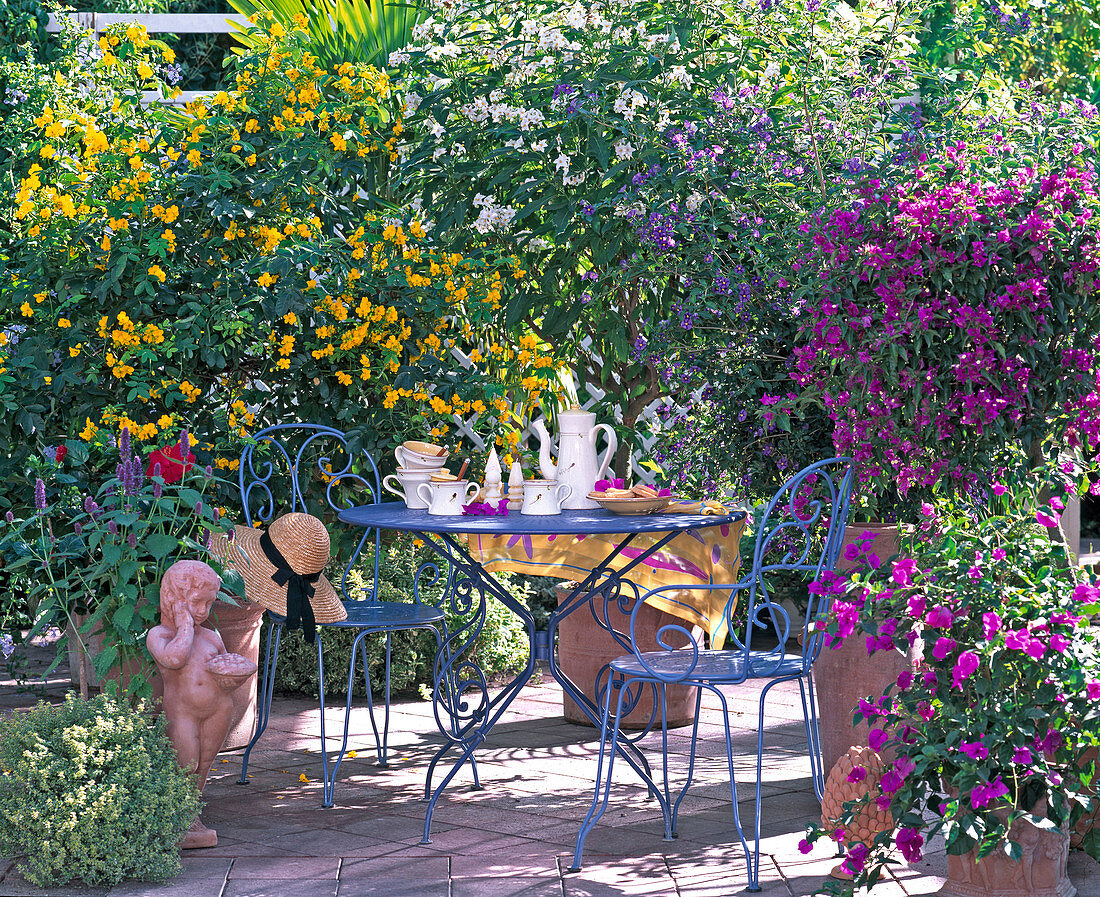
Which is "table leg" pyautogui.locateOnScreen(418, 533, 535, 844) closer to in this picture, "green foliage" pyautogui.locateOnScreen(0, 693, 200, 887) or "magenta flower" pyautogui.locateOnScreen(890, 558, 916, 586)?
"green foliage" pyautogui.locateOnScreen(0, 693, 200, 887)

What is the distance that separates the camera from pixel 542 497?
3268 millimetres

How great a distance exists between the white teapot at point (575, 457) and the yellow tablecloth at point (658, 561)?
463 mm

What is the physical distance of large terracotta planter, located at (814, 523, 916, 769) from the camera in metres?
3.32

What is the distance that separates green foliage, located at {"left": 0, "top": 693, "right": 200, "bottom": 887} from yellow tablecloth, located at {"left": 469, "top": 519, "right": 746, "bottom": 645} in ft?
4.14

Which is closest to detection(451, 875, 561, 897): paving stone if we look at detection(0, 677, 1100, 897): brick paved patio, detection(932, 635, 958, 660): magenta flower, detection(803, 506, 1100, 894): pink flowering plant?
detection(0, 677, 1100, 897): brick paved patio

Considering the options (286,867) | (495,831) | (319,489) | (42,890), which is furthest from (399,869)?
(319,489)

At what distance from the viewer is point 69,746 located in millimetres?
2955

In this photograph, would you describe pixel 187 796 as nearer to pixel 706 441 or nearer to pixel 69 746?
pixel 69 746

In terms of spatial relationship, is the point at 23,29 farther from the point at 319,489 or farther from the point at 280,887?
the point at 280,887

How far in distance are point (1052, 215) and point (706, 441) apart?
4.07 feet

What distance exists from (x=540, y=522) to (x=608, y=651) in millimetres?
1281

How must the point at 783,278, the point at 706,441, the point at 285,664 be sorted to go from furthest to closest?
the point at 285,664 < the point at 706,441 < the point at 783,278

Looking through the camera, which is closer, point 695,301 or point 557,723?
point 695,301

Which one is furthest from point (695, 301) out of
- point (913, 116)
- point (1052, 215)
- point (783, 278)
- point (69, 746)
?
point (69, 746)
